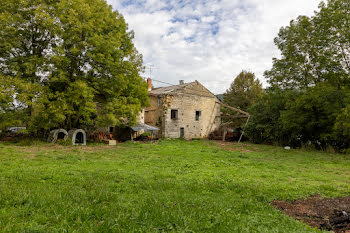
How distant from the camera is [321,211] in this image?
4.08 metres

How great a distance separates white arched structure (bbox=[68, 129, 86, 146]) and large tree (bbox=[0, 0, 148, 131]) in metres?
0.86

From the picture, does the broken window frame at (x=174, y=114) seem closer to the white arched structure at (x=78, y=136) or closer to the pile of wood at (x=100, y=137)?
the pile of wood at (x=100, y=137)

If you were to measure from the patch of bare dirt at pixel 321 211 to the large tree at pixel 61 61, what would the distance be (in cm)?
1266

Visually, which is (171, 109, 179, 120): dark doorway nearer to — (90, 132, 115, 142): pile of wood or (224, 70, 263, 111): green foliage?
(90, 132, 115, 142): pile of wood

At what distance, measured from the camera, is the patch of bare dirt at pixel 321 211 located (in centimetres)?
345

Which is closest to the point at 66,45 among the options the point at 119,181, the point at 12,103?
the point at 12,103

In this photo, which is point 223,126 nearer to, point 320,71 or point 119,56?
point 320,71

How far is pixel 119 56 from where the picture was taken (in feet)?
53.7


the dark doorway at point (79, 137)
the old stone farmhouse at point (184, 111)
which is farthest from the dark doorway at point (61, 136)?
the old stone farmhouse at point (184, 111)

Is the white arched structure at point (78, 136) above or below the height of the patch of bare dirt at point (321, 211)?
above

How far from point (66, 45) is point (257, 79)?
91.8ft

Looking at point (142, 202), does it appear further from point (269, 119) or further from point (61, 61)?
point (269, 119)

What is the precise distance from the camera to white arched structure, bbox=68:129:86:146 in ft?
48.3

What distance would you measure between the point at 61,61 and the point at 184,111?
12.9 meters
